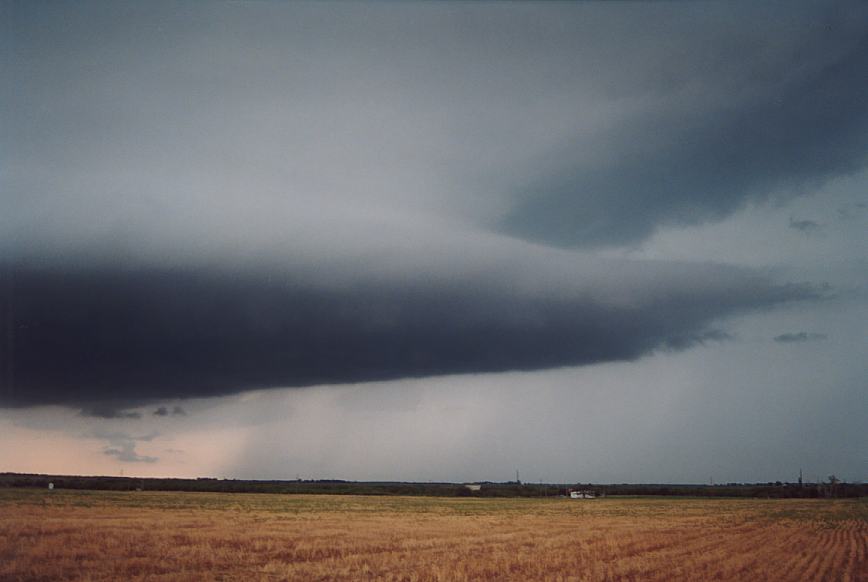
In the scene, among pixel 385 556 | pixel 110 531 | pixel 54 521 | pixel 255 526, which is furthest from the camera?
pixel 255 526

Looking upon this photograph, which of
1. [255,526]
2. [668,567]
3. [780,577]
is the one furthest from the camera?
[255,526]

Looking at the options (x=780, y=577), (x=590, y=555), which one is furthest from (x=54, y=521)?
(x=780, y=577)

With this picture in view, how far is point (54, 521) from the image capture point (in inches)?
1801

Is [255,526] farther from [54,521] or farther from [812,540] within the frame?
[812,540]

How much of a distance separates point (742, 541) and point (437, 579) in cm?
2856

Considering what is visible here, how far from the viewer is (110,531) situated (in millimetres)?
40469

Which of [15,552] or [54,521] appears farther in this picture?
[54,521]

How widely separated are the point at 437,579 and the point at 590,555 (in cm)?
1201

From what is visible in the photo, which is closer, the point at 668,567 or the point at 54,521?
the point at 668,567

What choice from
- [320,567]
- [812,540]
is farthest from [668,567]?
[812,540]

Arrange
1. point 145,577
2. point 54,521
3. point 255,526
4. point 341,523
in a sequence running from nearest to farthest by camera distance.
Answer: point 145,577 < point 54,521 < point 255,526 < point 341,523

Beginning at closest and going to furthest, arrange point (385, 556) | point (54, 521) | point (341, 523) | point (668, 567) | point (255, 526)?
point (668, 567)
point (385, 556)
point (54, 521)
point (255, 526)
point (341, 523)

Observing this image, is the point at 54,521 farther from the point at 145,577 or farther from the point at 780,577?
the point at 780,577

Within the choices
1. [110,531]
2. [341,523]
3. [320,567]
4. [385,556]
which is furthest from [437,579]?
[341,523]
